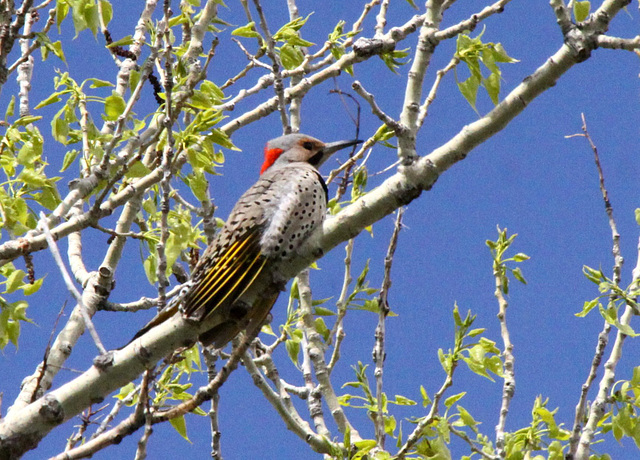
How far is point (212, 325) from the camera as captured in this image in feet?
11.7

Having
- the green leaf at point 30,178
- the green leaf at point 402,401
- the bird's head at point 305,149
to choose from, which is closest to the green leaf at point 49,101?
the green leaf at point 30,178

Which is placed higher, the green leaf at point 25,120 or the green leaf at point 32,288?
the green leaf at point 25,120

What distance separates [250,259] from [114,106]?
117 centimetres

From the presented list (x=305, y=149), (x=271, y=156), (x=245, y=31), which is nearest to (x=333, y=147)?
(x=305, y=149)

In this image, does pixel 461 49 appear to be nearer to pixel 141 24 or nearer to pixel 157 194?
pixel 157 194

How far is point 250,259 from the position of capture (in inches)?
152

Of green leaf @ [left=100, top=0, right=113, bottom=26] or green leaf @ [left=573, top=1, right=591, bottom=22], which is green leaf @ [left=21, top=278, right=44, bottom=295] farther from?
green leaf @ [left=573, top=1, right=591, bottom=22]

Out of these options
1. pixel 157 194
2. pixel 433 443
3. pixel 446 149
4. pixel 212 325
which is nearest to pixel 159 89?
pixel 157 194

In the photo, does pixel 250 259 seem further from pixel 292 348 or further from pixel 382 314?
pixel 292 348

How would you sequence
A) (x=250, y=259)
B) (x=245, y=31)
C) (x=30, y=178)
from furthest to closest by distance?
1. (x=245, y=31)
2. (x=30, y=178)
3. (x=250, y=259)

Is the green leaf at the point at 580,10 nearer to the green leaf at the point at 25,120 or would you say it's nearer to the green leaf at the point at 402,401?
the green leaf at the point at 402,401

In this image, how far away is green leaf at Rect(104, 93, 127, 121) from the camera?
416 cm

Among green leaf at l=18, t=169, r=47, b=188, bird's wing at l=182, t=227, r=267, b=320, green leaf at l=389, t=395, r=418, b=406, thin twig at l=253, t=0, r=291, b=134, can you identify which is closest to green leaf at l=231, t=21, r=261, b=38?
thin twig at l=253, t=0, r=291, b=134

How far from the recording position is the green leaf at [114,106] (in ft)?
13.6
